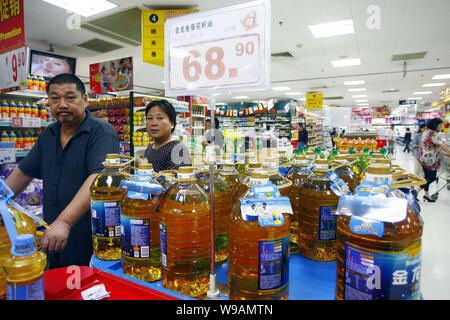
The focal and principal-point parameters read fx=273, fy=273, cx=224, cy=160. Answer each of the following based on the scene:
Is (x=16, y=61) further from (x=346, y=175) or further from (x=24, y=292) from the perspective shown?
(x=346, y=175)

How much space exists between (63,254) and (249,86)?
1.60 metres

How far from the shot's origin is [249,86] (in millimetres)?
942

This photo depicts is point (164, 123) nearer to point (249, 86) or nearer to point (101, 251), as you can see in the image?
point (101, 251)

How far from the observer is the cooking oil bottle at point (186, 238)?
3.18ft

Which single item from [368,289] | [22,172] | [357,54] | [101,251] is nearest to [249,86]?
[368,289]

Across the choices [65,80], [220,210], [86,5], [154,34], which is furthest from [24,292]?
[86,5]

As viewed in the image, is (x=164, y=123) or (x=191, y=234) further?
(x=164, y=123)

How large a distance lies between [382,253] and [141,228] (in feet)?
2.57

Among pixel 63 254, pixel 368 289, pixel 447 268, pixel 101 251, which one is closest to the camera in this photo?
pixel 368 289

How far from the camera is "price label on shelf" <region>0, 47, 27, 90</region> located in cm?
291

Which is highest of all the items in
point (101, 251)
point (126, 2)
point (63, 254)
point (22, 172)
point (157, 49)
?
point (126, 2)

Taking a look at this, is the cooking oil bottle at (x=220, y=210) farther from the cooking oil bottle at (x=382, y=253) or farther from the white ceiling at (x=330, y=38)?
the white ceiling at (x=330, y=38)

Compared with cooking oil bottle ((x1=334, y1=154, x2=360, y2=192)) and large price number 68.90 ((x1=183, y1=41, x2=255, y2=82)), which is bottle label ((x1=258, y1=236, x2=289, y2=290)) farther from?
cooking oil bottle ((x1=334, y1=154, x2=360, y2=192))
